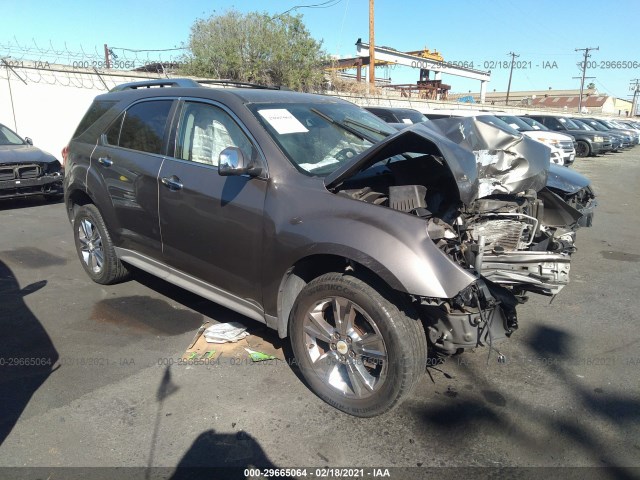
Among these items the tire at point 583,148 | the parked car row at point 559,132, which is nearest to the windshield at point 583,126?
the parked car row at point 559,132

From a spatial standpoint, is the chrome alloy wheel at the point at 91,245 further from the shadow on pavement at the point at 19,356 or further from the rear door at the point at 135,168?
the shadow on pavement at the point at 19,356

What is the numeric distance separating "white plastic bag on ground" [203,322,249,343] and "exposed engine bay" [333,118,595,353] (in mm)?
1627

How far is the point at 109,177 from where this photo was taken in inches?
177

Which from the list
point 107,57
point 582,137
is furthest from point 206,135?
point 582,137

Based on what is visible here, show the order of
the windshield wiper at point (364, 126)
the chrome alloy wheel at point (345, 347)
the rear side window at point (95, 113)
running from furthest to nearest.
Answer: the rear side window at point (95, 113) < the windshield wiper at point (364, 126) < the chrome alloy wheel at point (345, 347)

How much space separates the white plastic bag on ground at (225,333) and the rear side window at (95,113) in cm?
252

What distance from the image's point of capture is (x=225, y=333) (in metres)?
3.94

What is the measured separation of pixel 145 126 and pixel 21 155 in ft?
19.9

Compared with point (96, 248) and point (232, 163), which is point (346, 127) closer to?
point (232, 163)

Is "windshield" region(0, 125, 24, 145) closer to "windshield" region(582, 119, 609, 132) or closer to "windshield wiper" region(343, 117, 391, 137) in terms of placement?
"windshield wiper" region(343, 117, 391, 137)

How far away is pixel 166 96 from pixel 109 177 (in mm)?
981

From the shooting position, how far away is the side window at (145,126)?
13.4 ft

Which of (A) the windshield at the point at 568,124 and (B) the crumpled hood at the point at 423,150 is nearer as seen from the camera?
(B) the crumpled hood at the point at 423,150

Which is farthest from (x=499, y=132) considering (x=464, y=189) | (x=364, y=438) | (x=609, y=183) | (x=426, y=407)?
(x=609, y=183)
